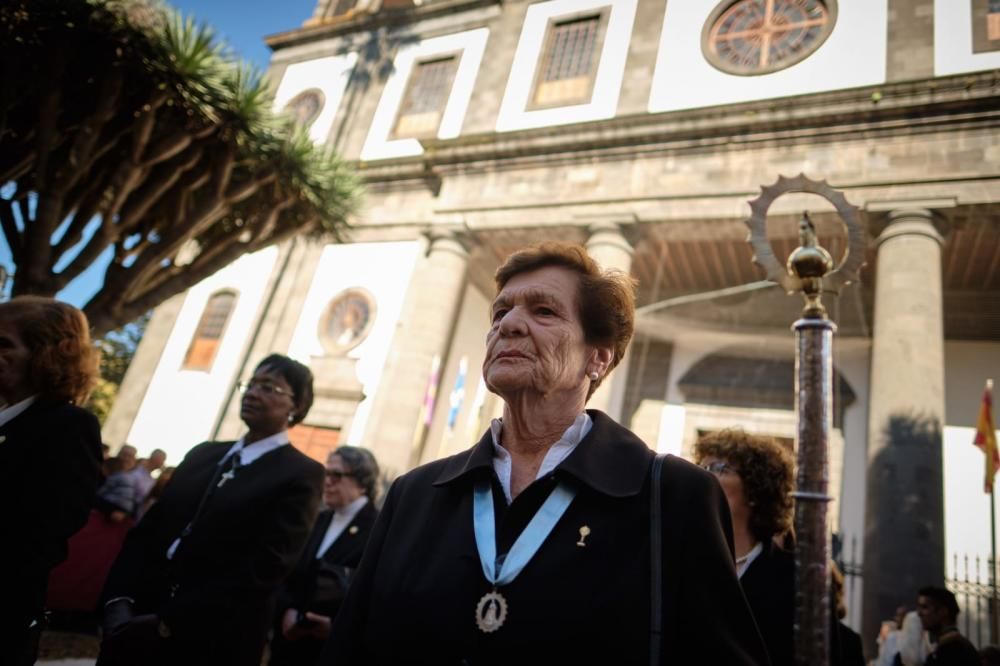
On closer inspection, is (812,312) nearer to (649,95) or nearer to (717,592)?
(717,592)

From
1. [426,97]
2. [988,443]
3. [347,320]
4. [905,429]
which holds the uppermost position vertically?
[426,97]

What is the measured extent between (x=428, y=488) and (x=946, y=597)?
20.0 ft

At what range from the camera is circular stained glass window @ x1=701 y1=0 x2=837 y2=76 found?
38.0 ft

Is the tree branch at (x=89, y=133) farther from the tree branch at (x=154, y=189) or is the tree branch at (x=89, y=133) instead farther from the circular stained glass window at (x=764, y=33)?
the circular stained glass window at (x=764, y=33)

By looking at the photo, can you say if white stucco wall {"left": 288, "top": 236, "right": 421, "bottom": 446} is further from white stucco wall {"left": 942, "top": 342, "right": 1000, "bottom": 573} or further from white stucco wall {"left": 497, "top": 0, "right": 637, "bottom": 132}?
white stucco wall {"left": 942, "top": 342, "right": 1000, "bottom": 573}

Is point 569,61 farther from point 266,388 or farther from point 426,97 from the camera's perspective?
point 266,388

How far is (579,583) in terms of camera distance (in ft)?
4.26

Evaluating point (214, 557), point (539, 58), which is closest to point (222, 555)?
point (214, 557)

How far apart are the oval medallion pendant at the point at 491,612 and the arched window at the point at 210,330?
1511 centimetres

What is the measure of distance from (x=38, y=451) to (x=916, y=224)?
34.6ft

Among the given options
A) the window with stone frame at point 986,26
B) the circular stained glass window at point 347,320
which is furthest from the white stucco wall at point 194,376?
the window with stone frame at point 986,26

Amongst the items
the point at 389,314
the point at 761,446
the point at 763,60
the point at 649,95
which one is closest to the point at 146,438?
the point at 389,314

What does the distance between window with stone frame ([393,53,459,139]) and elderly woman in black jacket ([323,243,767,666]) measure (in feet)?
47.5

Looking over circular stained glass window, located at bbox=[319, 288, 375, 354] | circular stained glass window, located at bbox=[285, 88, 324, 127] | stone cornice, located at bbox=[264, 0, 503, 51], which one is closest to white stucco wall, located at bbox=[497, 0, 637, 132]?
stone cornice, located at bbox=[264, 0, 503, 51]
